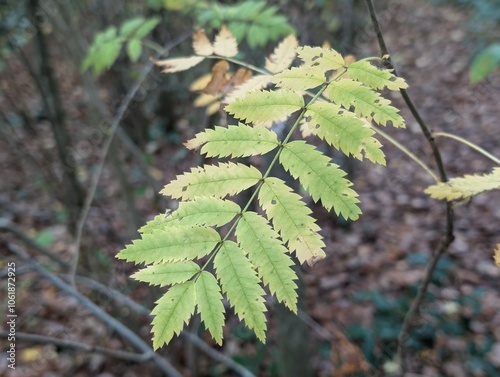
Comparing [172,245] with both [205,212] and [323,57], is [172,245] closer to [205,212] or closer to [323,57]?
[205,212]

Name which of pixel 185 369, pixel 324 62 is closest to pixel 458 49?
pixel 185 369

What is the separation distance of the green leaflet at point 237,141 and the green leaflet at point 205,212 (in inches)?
4.2

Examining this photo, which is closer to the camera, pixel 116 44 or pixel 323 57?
pixel 323 57

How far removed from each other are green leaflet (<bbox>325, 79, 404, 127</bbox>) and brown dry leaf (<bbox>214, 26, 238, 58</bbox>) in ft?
1.90

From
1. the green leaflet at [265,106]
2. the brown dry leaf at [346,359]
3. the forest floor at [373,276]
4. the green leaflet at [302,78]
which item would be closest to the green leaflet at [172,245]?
the green leaflet at [265,106]

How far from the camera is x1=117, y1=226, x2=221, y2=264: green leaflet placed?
774 millimetres

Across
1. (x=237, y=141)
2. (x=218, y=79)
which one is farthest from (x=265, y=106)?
(x=218, y=79)

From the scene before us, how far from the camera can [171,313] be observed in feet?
2.48

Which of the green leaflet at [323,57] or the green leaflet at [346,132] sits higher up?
the green leaflet at [323,57]

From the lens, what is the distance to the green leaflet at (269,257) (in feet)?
2.49

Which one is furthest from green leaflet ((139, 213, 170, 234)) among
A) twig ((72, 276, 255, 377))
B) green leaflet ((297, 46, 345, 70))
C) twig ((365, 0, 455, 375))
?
→ twig ((72, 276, 255, 377))

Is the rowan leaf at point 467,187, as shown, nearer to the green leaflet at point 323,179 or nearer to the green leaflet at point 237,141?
the green leaflet at point 323,179

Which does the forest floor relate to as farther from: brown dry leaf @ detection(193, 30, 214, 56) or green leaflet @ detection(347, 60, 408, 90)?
brown dry leaf @ detection(193, 30, 214, 56)

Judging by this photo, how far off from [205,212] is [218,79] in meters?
0.65
